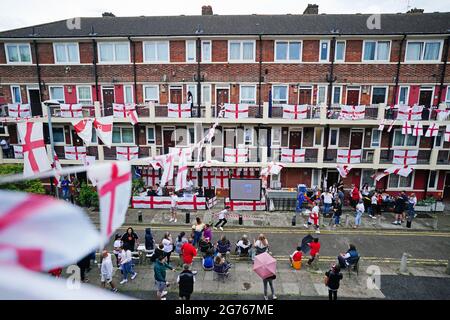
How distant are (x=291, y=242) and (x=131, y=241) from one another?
8019mm

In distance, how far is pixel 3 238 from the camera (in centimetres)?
235

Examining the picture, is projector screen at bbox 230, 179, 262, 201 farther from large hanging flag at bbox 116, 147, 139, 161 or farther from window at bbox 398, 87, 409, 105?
window at bbox 398, 87, 409, 105

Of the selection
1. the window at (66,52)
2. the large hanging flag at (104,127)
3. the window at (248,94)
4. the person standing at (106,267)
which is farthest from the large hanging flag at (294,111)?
the window at (66,52)

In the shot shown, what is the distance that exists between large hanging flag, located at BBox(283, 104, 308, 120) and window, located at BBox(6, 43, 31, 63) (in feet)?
62.4

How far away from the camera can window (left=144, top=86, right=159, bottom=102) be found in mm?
20766

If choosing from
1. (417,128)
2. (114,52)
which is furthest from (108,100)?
(417,128)

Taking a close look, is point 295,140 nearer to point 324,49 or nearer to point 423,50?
point 324,49

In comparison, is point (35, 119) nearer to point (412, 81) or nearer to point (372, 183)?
point (372, 183)

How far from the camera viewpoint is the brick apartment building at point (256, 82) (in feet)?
63.8

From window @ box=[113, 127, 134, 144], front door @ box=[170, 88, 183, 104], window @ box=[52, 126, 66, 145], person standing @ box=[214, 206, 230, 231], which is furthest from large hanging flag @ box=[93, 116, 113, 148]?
window @ box=[52, 126, 66, 145]

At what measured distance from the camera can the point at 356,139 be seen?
68.7 ft

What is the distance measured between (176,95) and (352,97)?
12806 millimetres
